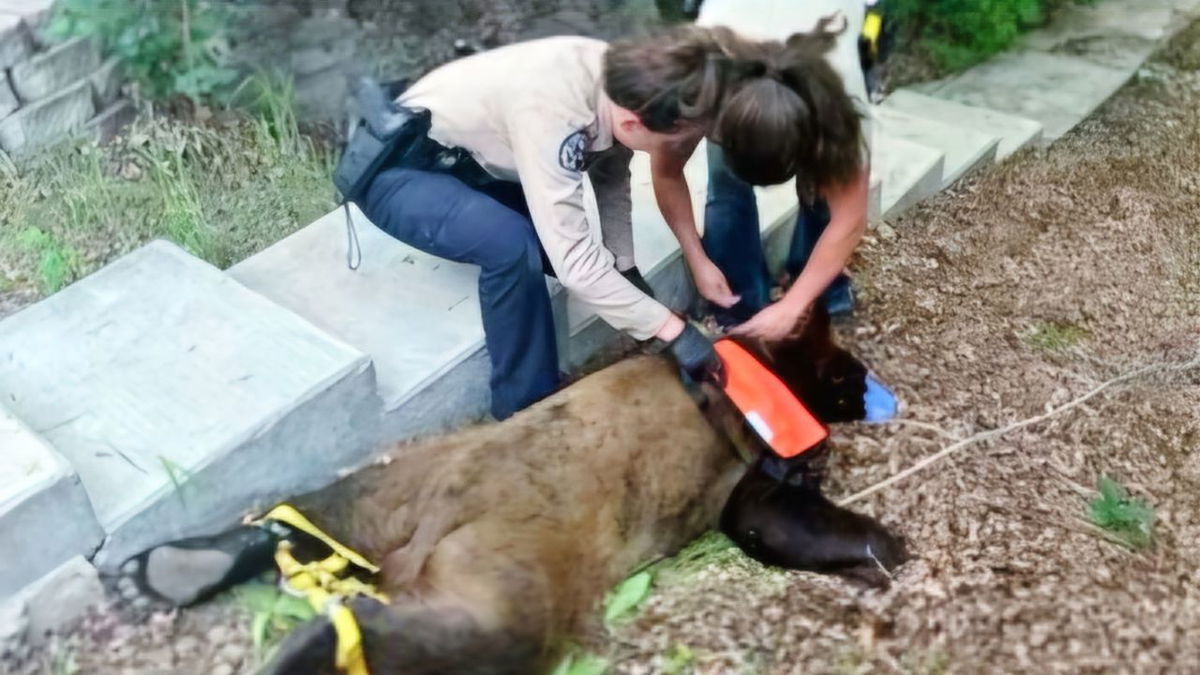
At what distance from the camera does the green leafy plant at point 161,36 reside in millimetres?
4125

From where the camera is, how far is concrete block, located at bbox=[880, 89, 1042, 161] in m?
5.07

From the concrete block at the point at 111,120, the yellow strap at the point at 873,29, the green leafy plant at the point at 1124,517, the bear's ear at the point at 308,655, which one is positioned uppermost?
the yellow strap at the point at 873,29

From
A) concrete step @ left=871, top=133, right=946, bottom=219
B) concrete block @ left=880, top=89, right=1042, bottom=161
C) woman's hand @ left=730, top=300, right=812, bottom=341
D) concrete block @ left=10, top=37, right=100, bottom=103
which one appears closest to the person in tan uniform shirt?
woman's hand @ left=730, top=300, right=812, bottom=341

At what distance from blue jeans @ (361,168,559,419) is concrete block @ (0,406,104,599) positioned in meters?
1.14

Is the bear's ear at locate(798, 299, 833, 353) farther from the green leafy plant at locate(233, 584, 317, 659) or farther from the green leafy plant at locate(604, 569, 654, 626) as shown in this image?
the green leafy plant at locate(233, 584, 317, 659)

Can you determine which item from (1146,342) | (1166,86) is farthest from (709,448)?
(1166,86)

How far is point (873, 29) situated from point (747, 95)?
41.0 inches

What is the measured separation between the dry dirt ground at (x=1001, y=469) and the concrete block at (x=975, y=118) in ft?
0.45

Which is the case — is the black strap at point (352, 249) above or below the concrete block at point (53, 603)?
above

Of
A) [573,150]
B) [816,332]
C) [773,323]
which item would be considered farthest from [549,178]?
[816,332]

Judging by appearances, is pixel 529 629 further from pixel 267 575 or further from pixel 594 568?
pixel 267 575

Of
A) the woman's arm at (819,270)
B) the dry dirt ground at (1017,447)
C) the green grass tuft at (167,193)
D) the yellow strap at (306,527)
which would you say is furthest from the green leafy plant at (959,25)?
the yellow strap at (306,527)

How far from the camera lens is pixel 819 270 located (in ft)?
10.5

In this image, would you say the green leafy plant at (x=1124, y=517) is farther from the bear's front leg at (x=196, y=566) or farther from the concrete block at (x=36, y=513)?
the concrete block at (x=36, y=513)
